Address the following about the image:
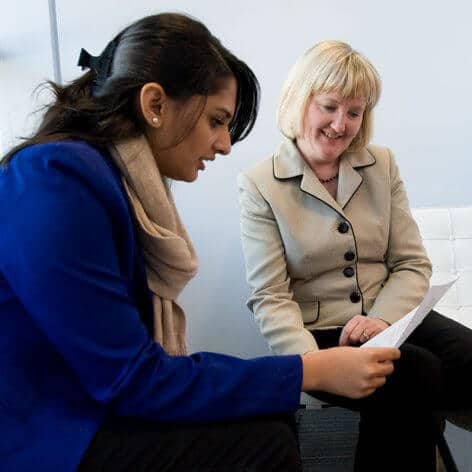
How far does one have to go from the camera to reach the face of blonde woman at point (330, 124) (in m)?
1.40

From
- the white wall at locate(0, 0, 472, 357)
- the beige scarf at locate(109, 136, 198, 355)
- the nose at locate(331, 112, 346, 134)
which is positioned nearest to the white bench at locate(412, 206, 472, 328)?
the white wall at locate(0, 0, 472, 357)

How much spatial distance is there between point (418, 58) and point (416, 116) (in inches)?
6.4

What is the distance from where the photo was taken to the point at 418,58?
73.9 inches

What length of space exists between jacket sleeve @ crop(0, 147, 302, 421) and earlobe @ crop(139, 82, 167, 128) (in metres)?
0.13

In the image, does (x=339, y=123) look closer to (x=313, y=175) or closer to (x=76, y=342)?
(x=313, y=175)

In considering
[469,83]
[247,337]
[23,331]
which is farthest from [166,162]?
[469,83]

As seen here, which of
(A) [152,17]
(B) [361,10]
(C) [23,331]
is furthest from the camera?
(B) [361,10]

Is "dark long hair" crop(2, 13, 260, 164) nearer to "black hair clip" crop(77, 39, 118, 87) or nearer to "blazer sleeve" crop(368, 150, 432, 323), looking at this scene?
"black hair clip" crop(77, 39, 118, 87)

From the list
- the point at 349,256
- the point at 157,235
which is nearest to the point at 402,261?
the point at 349,256

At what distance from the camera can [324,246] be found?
141cm

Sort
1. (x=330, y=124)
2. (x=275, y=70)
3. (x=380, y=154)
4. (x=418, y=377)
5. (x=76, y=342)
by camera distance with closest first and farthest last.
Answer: (x=76, y=342) → (x=418, y=377) → (x=330, y=124) → (x=380, y=154) → (x=275, y=70)

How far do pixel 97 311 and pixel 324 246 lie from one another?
0.74 m

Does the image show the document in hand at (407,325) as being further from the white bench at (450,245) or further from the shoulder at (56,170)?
the white bench at (450,245)

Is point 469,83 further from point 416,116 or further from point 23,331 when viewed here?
point 23,331
